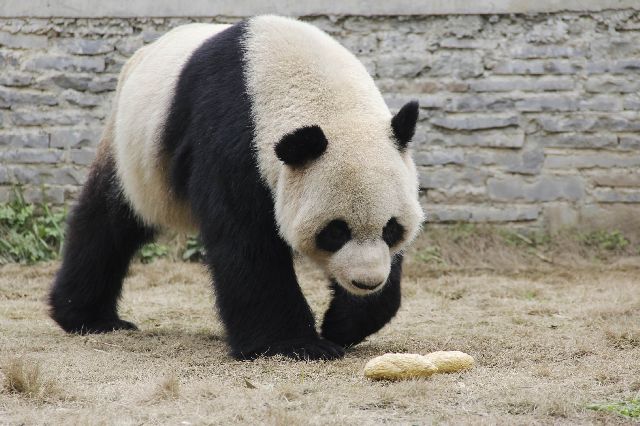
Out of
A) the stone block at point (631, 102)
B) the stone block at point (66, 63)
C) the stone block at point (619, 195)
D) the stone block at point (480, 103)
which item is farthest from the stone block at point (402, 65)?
the stone block at point (66, 63)

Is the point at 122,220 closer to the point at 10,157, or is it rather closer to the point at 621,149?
the point at 10,157

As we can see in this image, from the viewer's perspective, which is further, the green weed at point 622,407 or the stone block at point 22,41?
the stone block at point 22,41

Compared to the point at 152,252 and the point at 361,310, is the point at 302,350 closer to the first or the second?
the point at 361,310

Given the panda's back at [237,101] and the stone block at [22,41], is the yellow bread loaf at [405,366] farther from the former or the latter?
the stone block at [22,41]

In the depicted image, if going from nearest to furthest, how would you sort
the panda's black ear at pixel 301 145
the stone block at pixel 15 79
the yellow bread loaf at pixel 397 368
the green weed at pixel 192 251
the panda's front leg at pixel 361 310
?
the yellow bread loaf at pixel 397 368 → the panda's black ear at pixel 301 145 → the panda's front leg at pixel 361 310 → the green weed at pixel 192 251 → the stone block at pixel 15 79

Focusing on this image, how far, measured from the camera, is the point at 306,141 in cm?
443

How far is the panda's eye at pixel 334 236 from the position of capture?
4508mm

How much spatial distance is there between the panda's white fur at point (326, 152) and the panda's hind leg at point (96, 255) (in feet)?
1.91

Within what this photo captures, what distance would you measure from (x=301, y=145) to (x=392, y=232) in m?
0.62

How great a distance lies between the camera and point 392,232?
462 centimetres

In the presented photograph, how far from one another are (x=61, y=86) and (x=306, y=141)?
578cm

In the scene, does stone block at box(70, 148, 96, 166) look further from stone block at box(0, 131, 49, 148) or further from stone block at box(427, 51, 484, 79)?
stone block at box(427, 51, 484, 79)

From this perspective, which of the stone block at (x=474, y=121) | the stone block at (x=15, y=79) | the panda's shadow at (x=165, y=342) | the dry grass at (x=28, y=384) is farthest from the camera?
the stone block at (x=15, y=79)

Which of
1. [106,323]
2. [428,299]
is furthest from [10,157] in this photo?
[428,299]
